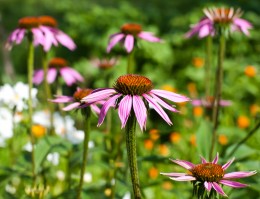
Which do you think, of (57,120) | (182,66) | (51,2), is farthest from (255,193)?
(51,2)

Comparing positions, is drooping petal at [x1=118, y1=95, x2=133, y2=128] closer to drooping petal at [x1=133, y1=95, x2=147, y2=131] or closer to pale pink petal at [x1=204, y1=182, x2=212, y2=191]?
drooping petal at [x1=133, y1=95, x2=147, y2=131]

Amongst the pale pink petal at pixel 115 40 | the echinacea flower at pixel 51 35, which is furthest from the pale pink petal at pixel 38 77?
the pale pink petal at pixel 115 40

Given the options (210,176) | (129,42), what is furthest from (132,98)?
(129,42)

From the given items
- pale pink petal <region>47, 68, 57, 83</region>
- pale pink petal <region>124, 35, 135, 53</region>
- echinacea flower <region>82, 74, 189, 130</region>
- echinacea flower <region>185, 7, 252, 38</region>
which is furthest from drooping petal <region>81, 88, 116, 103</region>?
pale pink petal <region>47, 68, 57, 83</region>

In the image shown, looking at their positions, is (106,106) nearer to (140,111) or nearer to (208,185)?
(140,111)

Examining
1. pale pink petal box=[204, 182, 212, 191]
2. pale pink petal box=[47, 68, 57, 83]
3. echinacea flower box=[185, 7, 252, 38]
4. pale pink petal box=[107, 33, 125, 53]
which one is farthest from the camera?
pale pink petal box=[47, 68, 57, 83]

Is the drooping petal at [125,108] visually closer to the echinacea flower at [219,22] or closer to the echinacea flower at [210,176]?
the echinacea flower at [210,176]
